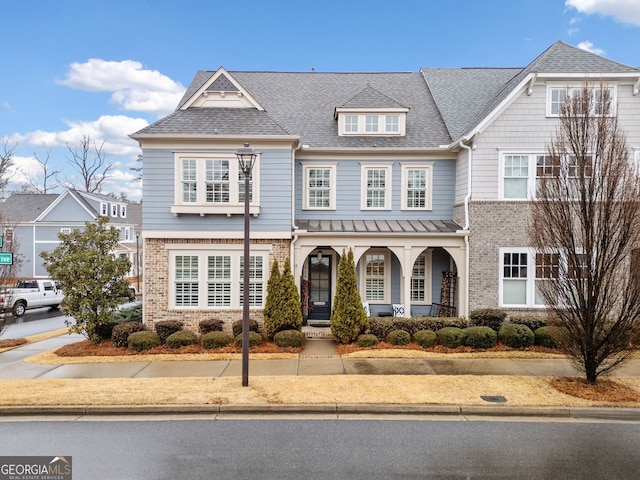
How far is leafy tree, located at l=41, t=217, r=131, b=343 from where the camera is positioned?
12789mm

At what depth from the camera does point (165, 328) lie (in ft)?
43.7

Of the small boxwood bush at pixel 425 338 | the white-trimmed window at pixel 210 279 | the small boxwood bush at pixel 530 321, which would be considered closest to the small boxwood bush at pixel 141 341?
the white-trimmed window at pixel 210 279

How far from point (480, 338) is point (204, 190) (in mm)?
10079

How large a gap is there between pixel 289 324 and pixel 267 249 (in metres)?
2.72

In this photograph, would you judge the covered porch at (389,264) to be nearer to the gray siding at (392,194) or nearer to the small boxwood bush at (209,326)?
the gray siding at (392,194)

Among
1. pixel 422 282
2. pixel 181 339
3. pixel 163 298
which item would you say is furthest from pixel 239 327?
pixel 422 282

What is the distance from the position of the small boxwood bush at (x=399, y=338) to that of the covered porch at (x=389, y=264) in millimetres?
1718

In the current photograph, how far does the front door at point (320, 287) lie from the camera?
16.2 metres

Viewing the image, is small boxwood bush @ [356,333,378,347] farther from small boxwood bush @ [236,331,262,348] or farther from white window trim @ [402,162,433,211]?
white window trim @ [402,162,433,211]

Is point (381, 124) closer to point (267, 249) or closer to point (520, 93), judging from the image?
point (520, 93)

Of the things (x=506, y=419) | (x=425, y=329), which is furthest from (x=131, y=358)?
(x=506, y=419)

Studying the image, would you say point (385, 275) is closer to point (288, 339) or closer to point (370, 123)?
point (288, 339)

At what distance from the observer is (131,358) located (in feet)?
39.4

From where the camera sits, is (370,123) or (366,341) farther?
(370,123)
